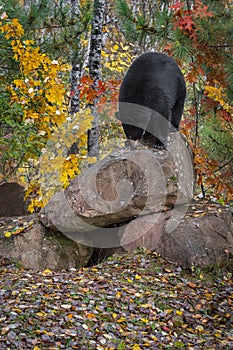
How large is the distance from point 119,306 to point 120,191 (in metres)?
1.64

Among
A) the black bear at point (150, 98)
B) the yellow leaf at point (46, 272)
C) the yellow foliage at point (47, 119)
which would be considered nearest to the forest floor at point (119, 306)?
the yellow leaf at point (46, 272)

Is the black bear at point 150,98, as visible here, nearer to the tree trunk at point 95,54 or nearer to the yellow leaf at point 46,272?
the tree trunk at point 95,54

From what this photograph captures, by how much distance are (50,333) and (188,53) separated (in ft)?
13.2

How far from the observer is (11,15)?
700 cm

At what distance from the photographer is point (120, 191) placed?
19.9 feet

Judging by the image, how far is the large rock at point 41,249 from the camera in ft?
20.3

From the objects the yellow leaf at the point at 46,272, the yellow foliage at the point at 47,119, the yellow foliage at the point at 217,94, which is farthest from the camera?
the yellow foliage at the point at 47,119

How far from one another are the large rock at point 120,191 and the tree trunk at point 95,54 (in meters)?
1.42

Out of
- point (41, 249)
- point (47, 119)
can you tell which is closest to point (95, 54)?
point (47, 119)

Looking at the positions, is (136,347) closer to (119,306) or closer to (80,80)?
(119,306)

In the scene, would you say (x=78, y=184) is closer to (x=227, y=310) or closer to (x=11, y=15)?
(x=227, y=310)

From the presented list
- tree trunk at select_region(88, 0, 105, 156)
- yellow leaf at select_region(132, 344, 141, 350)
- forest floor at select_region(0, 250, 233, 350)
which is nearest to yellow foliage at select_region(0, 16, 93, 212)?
tree trunk at select_region(88, 0, 105, 156)

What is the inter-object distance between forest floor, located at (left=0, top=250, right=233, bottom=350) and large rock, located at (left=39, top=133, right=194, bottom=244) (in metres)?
0.60

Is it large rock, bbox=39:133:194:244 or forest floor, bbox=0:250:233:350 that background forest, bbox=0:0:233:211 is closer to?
large rock, bbox=39:133:194:244
